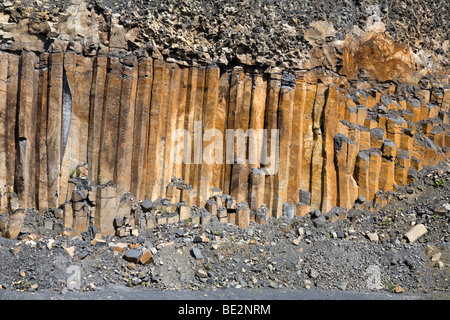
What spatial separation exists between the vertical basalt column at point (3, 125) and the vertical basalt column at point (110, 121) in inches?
89.7

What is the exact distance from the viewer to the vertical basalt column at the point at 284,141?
12.2 m

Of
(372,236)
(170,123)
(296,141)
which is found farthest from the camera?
(296,141)

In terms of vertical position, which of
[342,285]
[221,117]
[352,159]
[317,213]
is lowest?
[342,285]

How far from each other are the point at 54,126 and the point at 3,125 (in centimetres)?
119

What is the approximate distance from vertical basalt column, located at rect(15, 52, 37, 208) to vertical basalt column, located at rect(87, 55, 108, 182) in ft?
4.60

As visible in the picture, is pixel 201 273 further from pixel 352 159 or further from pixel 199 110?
pixel 352 159

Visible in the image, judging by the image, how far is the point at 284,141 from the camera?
12.3 metres

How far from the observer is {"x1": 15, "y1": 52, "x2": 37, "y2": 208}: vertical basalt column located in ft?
35.6

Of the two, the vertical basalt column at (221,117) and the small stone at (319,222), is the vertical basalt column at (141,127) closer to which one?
the vertical basalt column at (221,117)

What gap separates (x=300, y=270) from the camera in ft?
35.2

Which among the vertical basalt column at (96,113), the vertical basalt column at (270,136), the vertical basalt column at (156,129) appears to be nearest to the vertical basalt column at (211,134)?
the vertical basalt column at (156,129)

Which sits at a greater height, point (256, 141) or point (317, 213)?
point (256, 141)

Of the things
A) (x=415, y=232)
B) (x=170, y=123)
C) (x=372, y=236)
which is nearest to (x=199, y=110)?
(x=170, y=123)

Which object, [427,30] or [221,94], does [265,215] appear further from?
[427,30]
